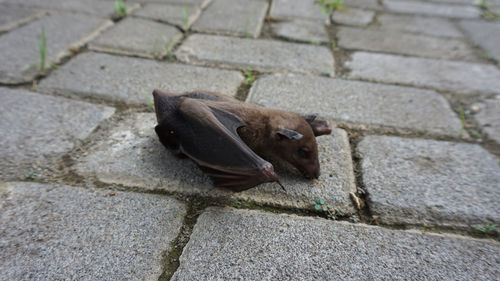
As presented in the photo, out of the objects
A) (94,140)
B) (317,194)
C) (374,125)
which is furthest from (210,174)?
(374,125)

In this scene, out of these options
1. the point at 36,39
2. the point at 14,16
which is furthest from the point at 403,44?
the point at 14,16

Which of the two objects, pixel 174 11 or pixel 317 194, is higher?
pixel 174 11

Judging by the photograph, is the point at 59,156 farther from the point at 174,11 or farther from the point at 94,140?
the point at 174,11

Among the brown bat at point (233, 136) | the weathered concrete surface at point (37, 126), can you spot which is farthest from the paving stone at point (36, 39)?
the brown bat at point (233, 136)

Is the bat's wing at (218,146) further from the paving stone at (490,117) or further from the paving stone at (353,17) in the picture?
the paving stone at (353,17)

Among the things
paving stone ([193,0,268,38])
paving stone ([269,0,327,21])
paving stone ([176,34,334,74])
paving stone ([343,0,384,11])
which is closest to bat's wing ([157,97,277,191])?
paving stone ([176,34,334,74])

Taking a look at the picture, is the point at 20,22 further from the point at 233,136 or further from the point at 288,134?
the point at 288,134
